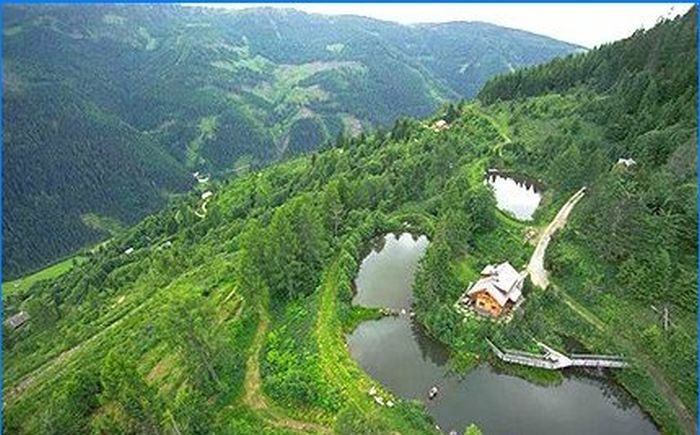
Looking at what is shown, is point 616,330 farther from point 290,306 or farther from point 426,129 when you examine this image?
point 426,129

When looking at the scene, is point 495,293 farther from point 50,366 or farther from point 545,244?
point 50,366

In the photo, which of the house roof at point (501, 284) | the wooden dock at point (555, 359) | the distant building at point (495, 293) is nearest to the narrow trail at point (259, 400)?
the wooden dock at point (555, 359)

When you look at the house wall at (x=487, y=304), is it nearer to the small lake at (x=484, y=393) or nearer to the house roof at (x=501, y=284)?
the house roof at (x=501, y=284)

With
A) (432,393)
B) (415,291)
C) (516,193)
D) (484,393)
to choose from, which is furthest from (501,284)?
(516,193)

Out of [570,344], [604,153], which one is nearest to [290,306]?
[570,344]

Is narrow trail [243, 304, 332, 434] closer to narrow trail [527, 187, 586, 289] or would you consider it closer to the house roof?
the house roof

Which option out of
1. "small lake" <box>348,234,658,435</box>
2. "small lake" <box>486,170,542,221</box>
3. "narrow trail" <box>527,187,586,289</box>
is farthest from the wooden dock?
"small lake" <box>486,170,542,221</box>
